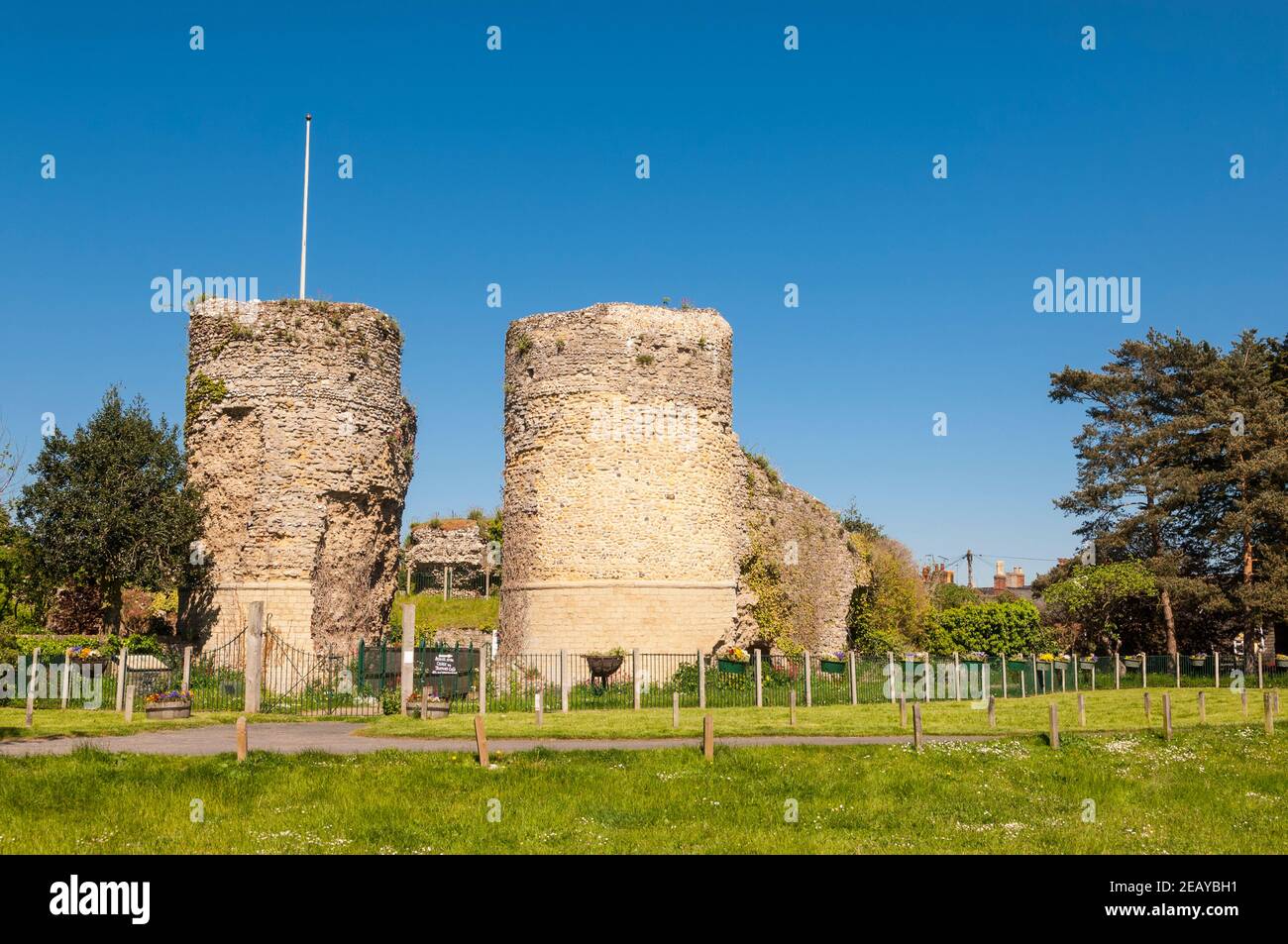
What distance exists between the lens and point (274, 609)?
27.0m

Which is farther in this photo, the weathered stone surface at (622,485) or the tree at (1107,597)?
the tree at (1107,597)

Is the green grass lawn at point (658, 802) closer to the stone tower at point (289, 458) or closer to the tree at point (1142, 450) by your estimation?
the stone tower at point (289, 458)

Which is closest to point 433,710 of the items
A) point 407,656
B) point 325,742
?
point 407,656

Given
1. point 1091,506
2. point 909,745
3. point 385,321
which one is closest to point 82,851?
point 909,745

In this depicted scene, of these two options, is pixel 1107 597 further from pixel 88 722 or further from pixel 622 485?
pixel 88 722

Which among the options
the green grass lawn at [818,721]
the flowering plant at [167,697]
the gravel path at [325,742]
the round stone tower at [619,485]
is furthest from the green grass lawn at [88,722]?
the round stone tower at [619,485]

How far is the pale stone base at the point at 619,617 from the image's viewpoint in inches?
1125

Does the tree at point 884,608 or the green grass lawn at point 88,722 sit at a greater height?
the tree at point 884,608

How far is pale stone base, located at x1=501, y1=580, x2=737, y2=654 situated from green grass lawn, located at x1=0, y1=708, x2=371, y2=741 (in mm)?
7675

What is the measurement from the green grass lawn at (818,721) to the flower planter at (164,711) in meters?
3.60

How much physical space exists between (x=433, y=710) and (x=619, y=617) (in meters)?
7.64

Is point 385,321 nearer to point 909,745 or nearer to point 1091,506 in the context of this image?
point 909,745

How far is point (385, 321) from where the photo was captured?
29.6m

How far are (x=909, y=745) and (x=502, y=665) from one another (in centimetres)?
1406
